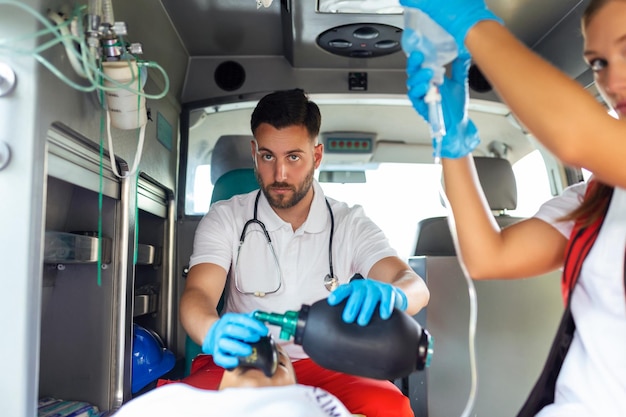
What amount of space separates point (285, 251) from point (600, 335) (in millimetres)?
1484

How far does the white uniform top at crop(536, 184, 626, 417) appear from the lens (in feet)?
4.40

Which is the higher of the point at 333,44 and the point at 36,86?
the point at 333,44

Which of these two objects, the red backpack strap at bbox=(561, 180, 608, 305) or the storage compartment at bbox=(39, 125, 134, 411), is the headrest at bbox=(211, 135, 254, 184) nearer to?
the storage compartment at bbox=(39, 125, 134, 411)

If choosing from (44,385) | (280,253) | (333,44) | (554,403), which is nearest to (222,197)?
(280,253)

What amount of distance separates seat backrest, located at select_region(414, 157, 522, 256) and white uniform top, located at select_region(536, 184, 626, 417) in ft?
6.17

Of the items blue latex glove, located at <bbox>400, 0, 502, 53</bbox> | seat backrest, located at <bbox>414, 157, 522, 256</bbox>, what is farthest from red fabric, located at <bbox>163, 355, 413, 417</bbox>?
blue latex glove, located at <bbox>400, 0, 502, 53</bbox>

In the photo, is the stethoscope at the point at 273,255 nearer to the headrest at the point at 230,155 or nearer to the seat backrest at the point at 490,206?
the headrest at the point at 230,155

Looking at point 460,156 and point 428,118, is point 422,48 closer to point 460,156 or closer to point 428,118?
point 428,118

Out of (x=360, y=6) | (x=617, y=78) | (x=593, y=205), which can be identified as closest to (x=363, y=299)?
(x=593, y=205)

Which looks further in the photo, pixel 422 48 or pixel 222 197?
pixel 222 197

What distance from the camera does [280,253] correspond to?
263 centimetres

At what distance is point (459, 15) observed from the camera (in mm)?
1270

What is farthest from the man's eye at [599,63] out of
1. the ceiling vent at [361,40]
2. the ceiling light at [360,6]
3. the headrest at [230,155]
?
the headrest at [230,155]

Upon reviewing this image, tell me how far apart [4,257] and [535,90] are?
1330mm
